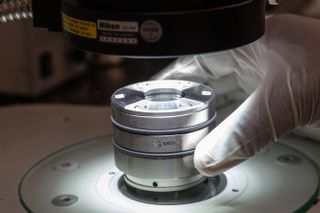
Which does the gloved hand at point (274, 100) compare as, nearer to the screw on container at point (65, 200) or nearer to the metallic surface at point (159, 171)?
the metallic surface at point (159, 171)

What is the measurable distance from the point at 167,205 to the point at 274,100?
0.17 metres

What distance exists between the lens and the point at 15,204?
771mm

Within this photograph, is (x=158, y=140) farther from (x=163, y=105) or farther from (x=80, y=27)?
(x=80, y=27)

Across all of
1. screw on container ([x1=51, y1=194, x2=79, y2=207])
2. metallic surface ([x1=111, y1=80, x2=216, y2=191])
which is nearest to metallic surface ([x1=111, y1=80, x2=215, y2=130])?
metallic surface ([x1=111, y1=80, x2=216, y2=191])

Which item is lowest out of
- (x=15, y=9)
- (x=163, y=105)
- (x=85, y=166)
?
(x=85, y=166)

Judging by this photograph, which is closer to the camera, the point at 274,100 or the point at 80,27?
the point at 80,27

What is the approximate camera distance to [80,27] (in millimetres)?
640

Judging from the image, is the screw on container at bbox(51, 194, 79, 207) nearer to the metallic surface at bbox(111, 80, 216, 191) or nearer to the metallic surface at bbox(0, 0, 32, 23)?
the metallic surface at bbox(111, 80, 216, 191)

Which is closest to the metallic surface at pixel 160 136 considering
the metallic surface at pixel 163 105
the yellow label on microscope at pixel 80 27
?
the metallic surface at pixel 163 105

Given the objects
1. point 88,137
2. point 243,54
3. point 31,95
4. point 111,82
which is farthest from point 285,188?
point 31,95

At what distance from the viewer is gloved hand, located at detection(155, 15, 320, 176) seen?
733 mm

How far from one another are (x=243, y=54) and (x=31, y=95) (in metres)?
0.61

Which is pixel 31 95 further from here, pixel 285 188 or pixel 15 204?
pixel 285 188

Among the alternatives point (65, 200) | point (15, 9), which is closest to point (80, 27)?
point (15, 9)
